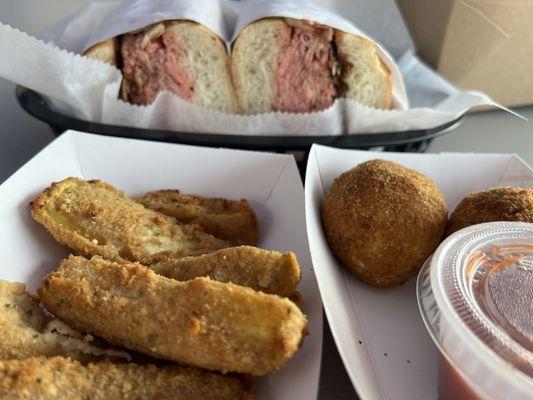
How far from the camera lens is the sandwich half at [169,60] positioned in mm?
1365

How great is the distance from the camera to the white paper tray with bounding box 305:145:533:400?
31.6 inches

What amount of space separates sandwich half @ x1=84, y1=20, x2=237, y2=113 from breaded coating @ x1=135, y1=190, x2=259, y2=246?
0.41 meters

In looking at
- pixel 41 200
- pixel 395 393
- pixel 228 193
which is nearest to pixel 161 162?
pixel 228 193

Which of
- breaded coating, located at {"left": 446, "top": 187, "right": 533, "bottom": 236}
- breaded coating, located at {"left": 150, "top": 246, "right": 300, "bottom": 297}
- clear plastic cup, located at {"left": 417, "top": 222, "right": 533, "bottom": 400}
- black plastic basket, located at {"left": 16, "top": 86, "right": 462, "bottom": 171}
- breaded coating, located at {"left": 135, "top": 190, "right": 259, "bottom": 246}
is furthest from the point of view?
black plastic basket, located at {"left": 16, "top": 86, "right": 462, "bottom": 171}

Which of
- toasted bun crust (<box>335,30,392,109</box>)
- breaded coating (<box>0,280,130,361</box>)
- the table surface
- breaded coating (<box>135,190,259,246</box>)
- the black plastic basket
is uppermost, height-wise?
toasted bun crust (<box>335,30,392,109</box>)

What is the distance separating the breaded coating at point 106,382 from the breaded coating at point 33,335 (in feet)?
0.14

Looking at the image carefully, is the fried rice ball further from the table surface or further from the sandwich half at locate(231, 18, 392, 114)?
the table surface

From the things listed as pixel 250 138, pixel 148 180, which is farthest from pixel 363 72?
pixel 148 180

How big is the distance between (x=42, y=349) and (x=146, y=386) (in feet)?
0.54

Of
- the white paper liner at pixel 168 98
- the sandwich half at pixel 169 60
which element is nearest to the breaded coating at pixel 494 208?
the white paper liner at pixel 168 98

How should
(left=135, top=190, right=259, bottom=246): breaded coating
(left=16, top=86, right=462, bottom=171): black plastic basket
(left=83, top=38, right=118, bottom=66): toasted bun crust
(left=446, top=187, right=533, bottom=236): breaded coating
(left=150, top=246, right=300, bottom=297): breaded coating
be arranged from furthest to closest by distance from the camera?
1. (left=83, top=38, right=118, bottom=66): toasted bun crust
2. (left=16, top=86, right=462, bottom=171): black plastic basket
3. (left=135, top=190, right=259, bottom=246): breaded coating
4. (left=446, top=187, right=533, bottom=236): breaded coating
5. (left=150, top=246, right=300, bottom=297): breaded coating

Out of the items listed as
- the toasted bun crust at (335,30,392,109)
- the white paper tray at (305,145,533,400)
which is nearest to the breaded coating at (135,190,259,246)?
the white paper tray at (305,145,533,400)

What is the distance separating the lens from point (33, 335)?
74 cm

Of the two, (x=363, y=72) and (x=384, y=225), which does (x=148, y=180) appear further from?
(x=363, y=72)
